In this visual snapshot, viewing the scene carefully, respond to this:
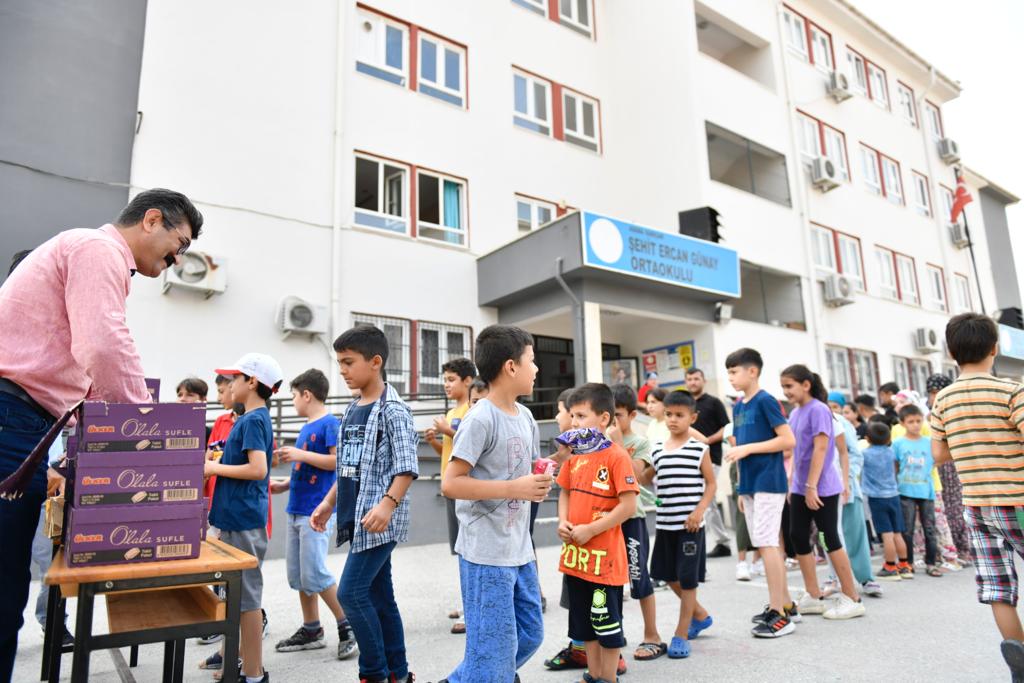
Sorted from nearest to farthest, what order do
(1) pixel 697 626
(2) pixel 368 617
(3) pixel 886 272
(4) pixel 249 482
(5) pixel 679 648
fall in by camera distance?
(2) pixel 368 617 → (4) pixel 249 482 → (5) pixel 679 648 → (1) pixel 697 626 → (3) pixel 886 272

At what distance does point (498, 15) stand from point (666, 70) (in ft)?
14.0

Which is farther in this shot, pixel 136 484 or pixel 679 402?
pixel 679 402

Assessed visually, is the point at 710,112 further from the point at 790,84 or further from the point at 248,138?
the point at 248,138

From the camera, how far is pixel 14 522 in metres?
2.30

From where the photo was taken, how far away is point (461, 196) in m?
13.3

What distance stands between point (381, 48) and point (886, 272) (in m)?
16.4

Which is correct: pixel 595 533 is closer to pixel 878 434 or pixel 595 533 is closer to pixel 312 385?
pixel 312 385

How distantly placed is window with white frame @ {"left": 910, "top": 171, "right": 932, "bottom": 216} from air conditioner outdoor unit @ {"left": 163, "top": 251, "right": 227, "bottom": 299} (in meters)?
22.3

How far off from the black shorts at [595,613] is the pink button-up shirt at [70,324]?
7.61 feet

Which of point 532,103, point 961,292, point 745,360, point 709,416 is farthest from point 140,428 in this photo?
point 961,292

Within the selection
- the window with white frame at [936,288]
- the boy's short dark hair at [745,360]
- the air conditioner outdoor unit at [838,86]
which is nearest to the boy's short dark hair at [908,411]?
the boy's short dark hair at [745,360]

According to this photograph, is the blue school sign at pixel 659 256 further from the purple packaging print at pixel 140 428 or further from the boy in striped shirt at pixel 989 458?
the purple packaging print at pixel 140 428

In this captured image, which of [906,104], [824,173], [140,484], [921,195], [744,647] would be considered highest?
[906,104]

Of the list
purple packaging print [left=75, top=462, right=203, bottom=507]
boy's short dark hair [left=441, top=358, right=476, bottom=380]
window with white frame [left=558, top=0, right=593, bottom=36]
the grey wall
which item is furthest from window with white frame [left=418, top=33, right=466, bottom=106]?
purple packaging print [left=75, top=462, right=203, bottom=507]
